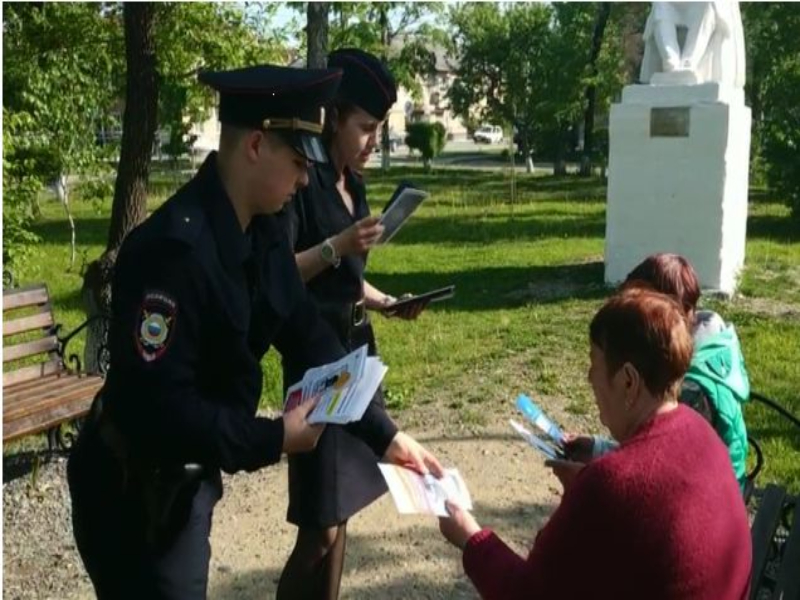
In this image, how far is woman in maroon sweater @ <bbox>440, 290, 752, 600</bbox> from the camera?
1791 millimetres

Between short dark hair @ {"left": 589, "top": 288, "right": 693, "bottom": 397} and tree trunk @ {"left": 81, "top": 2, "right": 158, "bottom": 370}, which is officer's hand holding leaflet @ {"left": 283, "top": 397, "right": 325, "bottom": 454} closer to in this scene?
short dark hair @ {"left": 589, "top": 288, "right": 693, "bottom": 397}

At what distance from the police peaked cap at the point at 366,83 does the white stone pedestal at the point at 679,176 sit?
6.84 meters

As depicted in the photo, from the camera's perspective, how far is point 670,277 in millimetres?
2945

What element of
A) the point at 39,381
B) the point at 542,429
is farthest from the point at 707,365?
the point at 39,381

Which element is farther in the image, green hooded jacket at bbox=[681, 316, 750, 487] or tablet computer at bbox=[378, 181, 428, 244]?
tablet computer at bbox=[378, 181, 428, 244]

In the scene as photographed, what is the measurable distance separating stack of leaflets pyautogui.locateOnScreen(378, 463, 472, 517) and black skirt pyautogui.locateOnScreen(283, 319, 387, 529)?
0.50 metres

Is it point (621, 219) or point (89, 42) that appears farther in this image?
point (621, 219)

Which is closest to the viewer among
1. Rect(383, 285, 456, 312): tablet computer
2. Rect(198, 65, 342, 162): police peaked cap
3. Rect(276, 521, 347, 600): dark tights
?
Rect(198, 65, 342, 162): police peaked cap

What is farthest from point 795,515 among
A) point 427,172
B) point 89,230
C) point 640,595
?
point 427,172

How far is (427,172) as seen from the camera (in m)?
34.4

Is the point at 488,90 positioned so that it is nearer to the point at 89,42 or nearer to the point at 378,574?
the point at 89,42

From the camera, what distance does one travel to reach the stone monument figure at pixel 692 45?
9492 mm

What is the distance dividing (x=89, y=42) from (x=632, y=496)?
695 cm

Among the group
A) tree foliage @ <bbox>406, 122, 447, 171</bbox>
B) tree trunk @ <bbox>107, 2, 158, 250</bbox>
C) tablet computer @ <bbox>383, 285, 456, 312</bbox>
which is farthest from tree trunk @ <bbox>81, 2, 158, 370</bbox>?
tree foliage @ <bbox>406, 122, 447, 171</bbox>
